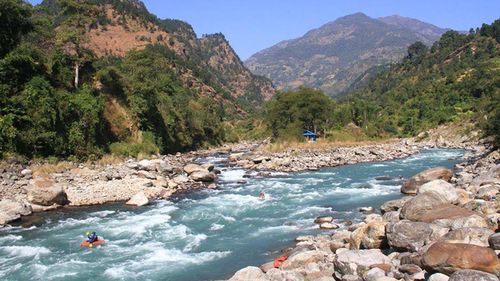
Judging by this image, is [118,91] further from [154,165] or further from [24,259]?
[24,259]

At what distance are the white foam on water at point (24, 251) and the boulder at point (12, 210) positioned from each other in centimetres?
394

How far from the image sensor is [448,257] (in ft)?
31.0

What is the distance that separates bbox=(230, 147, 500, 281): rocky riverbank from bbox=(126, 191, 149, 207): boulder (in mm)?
11102

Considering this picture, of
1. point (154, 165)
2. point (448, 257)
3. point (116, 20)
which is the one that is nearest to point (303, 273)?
point (448, 257)

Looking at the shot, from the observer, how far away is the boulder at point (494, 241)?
973cm

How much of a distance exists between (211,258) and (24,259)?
676cm

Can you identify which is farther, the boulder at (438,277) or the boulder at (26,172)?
the boulder at (26,172)

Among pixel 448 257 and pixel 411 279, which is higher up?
pixel 448 257

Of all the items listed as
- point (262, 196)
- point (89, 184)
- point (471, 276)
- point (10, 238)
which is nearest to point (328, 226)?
point (262, 196)

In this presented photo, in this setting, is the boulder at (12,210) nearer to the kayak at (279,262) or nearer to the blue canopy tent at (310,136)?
the kayak at (279,262)

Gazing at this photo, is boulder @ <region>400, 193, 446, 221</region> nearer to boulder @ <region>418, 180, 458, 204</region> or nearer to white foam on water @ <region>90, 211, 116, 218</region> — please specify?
boulder @ <region>418, 180, 458, 204</region>

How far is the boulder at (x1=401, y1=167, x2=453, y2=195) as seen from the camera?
25031mm

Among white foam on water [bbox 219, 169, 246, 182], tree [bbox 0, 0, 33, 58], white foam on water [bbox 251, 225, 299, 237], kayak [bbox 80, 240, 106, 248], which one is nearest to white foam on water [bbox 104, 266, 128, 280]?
kayak [bbox 80, 240, 106, 248]

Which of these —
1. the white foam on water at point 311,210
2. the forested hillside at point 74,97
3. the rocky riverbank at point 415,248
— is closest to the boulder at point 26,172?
the forested hillside at point 74,97
